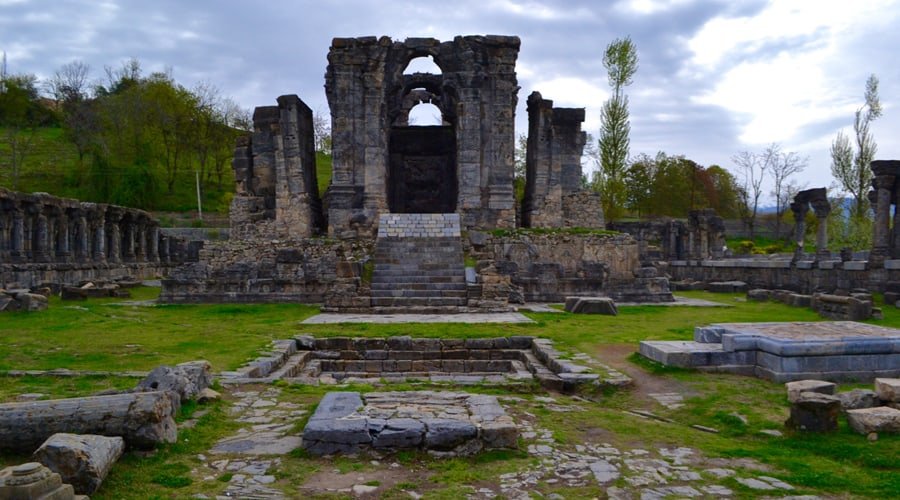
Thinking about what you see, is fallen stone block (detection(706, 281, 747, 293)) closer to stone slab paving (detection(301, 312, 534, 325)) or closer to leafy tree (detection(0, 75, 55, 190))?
stone slab paving (detection(301, 312, 534, 325))

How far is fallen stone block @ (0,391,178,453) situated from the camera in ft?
16.4

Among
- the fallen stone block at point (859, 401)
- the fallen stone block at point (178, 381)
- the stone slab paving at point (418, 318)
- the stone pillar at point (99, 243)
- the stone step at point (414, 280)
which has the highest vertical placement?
the stone pillar at point (99, 243)

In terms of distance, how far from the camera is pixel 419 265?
19516mm

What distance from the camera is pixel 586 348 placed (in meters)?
10.7

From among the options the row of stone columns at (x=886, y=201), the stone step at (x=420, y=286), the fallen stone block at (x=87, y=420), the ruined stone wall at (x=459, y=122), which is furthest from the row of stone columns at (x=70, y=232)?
the row of stone columns at (x=886, y=201)

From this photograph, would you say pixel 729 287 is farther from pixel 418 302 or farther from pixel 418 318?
pixel 418 318

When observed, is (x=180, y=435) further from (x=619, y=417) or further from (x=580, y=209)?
(x=580, y=209)

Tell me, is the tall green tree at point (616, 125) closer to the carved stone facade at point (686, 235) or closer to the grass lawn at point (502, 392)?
the carved stone facade at point (686, 235)

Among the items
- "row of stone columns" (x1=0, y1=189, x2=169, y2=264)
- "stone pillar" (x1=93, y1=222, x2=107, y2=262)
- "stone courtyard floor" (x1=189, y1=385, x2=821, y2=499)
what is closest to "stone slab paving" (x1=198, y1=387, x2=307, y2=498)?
"stone courtyard floor" (x1=189, y1=385, x2=821, y2=499)

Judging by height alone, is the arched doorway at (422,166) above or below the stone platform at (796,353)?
above

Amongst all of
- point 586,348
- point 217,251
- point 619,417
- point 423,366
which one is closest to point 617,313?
point 586,348

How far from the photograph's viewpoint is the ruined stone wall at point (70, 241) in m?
23.1

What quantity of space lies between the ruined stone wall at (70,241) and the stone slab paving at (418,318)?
13489 mm

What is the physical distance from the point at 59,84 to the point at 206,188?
27.2 meters
